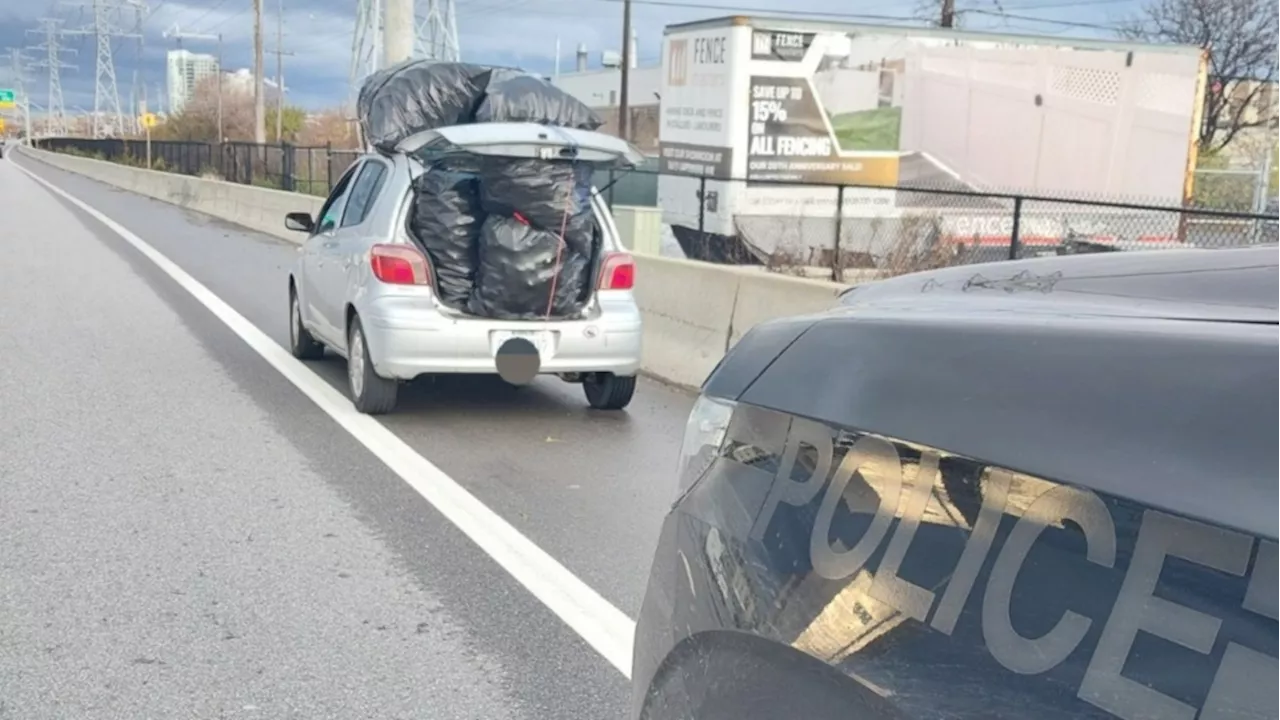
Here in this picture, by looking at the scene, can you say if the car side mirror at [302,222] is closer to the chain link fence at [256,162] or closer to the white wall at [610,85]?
the chain link fence at [256,162]

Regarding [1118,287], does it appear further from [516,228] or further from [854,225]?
[854,225]

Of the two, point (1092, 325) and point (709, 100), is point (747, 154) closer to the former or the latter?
point (709, 100)

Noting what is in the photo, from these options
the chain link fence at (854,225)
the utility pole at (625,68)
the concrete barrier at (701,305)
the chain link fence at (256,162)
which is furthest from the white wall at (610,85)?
the concrete barrier at (701,305)

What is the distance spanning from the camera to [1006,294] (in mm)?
2346

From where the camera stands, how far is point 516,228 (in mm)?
7742

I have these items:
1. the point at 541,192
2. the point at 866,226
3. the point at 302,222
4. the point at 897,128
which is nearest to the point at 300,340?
the point at 302,222

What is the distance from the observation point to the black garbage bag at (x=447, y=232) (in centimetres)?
782

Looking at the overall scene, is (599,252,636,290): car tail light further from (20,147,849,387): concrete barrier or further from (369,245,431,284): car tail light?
(369,245,431,284): car tail light

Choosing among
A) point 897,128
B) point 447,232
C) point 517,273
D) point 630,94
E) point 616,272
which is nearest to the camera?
point 517,273

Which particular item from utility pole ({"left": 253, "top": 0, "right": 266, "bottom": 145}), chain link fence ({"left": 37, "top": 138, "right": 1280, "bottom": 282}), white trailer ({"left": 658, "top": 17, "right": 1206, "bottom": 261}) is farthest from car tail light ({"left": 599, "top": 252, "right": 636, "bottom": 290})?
utility pole ({"left": 253, "top": 0, "right": 266, "bottom": 145})

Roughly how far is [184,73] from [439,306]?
411ft

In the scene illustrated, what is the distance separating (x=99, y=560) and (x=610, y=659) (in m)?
2.36

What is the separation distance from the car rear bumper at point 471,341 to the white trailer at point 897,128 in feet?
36.0

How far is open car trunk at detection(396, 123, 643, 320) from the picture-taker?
7570 millimetres
